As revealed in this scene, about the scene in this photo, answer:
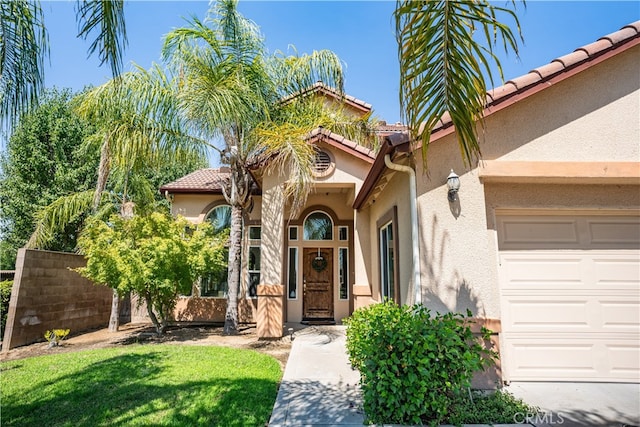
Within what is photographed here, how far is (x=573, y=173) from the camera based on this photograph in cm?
562

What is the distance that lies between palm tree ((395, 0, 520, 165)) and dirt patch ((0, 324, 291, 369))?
608 cm

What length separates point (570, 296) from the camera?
19.2 ft

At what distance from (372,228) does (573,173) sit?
5.26 metres

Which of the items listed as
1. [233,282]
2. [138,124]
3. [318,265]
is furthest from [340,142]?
[138,124]

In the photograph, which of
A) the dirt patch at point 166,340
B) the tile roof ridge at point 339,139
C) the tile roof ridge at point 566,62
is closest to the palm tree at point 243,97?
Answer: the tile roof ridge at point 339,139

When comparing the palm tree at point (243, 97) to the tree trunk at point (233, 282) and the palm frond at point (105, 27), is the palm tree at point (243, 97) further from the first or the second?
the palm frond at point (105, 27)

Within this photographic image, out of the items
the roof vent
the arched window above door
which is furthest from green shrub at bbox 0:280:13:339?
the roof vent

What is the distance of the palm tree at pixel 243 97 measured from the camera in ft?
29.4

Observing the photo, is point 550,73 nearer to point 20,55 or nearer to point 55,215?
point 20,55

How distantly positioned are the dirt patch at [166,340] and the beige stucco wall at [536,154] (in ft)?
15.3

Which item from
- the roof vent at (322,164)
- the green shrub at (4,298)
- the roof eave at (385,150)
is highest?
the roof vent at (322,164)

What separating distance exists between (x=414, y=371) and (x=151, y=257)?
8.16 metres

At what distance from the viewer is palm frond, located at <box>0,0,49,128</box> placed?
11.8 ft

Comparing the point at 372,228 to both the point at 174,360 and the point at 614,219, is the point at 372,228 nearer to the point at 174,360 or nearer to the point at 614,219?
the point at 614,219
